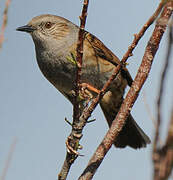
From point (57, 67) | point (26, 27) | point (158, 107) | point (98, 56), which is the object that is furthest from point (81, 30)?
point (26, 27)

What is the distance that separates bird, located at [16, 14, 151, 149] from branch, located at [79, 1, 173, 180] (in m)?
1.44

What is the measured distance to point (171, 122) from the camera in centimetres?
87

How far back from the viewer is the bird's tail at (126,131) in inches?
190

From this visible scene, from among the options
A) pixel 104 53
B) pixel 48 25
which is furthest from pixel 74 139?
pixel 48 25

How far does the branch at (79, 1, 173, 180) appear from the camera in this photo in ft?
7.80

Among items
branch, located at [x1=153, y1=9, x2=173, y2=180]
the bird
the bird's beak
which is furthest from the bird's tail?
branch, located at [x1=153, y1=9, x2=173, y2=180]

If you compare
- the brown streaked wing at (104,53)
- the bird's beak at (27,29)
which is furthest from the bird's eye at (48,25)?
the brown streaked wing at (104,53)

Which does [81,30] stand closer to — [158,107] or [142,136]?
[158,107]

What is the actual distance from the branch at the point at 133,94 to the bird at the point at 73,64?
56.8 inches

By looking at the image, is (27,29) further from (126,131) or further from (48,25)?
(126,131)

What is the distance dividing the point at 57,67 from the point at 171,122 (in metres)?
3.33

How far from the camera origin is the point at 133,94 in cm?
244

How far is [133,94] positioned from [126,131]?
103 inches

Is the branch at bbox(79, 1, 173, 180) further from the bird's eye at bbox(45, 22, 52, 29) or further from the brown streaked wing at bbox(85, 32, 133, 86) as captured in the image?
the bird's eye at bbox(45, 22, 52, 29)
